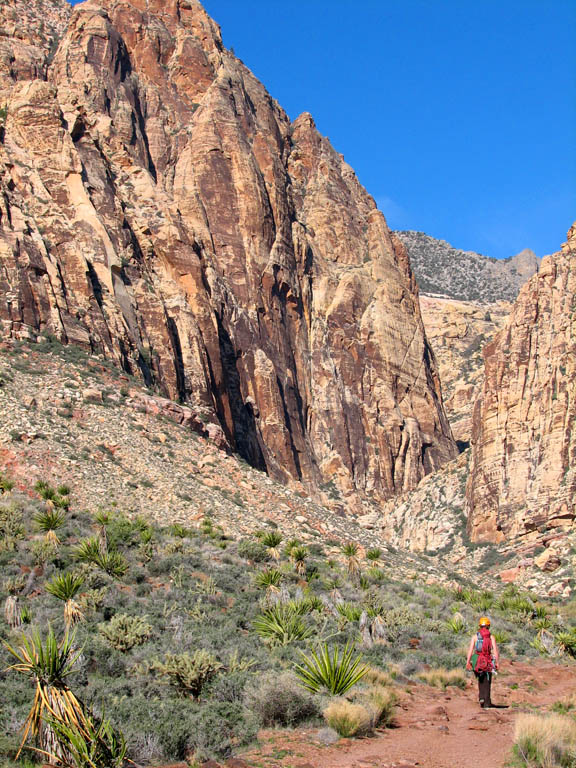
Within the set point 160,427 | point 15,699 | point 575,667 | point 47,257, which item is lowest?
point 575,667

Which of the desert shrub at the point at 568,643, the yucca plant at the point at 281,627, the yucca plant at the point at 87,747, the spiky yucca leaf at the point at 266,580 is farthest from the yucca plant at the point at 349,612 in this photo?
the yucca plant at the point at 87,747

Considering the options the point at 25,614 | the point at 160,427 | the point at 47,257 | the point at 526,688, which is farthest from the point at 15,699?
the point at 47,257

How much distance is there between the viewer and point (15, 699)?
9.91m

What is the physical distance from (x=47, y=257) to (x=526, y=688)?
32.7 metres

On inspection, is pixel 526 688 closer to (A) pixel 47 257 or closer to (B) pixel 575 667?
(B) pixel 575 667

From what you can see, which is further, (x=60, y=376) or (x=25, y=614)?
(x=60, y=376)

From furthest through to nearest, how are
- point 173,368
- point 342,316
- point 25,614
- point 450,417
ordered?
point 450,417 < point 342,316 < point 173,368 < point 25,614

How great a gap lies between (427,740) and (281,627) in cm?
563

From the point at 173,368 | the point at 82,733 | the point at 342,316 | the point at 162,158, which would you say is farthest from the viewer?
the point at 342,316

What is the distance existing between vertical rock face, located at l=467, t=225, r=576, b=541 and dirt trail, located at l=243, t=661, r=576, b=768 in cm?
2965

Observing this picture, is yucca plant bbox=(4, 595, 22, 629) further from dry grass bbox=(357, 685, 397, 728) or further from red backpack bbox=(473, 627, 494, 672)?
red backpack bbox=(473, 627, 494, 672)

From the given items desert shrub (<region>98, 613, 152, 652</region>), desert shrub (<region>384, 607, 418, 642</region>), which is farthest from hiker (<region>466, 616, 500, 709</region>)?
desert shrub (<region>98, 613, 152, 652</region>)

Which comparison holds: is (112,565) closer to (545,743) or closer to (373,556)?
(545,743)

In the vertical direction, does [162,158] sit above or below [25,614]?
above
